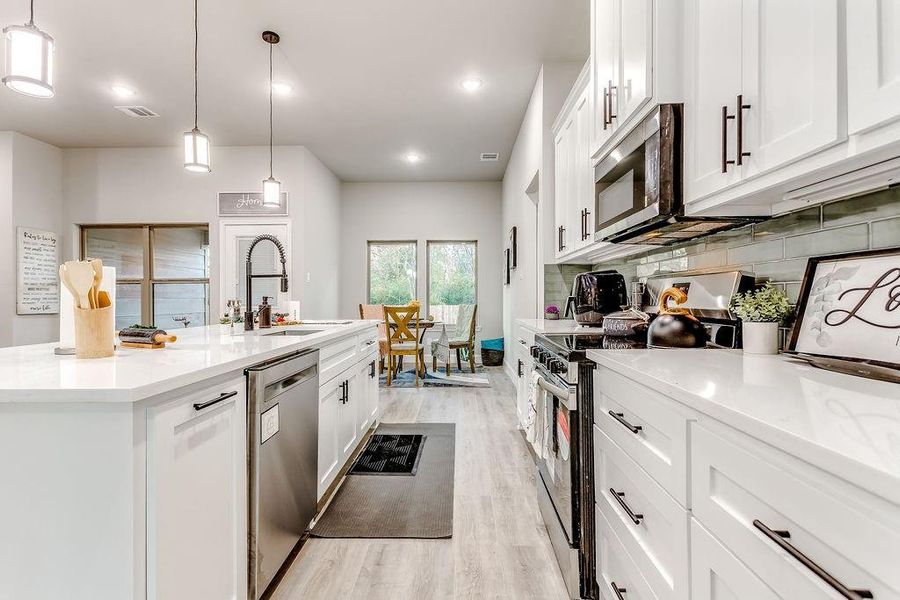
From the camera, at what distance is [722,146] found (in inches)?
47.0

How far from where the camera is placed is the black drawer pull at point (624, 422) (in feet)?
3.73

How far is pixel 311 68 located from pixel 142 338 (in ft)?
9.65

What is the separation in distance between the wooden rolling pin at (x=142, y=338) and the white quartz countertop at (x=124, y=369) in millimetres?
32

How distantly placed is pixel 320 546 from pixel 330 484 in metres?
0.46

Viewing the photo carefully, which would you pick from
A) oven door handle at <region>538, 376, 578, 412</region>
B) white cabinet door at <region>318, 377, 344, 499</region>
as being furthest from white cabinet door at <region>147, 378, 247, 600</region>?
oven door handle at <region>538, 376, 578, 412</region>

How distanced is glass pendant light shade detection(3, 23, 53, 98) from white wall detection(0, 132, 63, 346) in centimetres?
464

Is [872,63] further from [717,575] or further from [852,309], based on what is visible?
[717,575]

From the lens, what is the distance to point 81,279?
4.17 feet

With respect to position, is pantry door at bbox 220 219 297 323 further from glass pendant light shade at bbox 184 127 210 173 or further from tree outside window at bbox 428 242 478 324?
glass pendant light shade at bbox 184 127 210 173

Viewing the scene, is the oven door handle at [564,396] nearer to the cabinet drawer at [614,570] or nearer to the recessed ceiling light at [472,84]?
the cabinet drawer at [614,570]

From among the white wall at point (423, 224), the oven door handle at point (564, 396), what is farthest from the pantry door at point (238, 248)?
the oven door handle at point (564, 396)

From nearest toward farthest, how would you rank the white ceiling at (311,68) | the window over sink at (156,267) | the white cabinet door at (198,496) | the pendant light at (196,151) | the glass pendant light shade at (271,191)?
the white cabinet door at (198,496)
the pendant light at (196,151)
the white ceiling at (311,68)
the glass pendant light shade at (271,191)
the window over sink at (156,267)

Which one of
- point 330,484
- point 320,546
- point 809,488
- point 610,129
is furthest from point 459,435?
point 809,488

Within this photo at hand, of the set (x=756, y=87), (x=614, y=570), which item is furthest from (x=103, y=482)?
(x=756, y=87)
